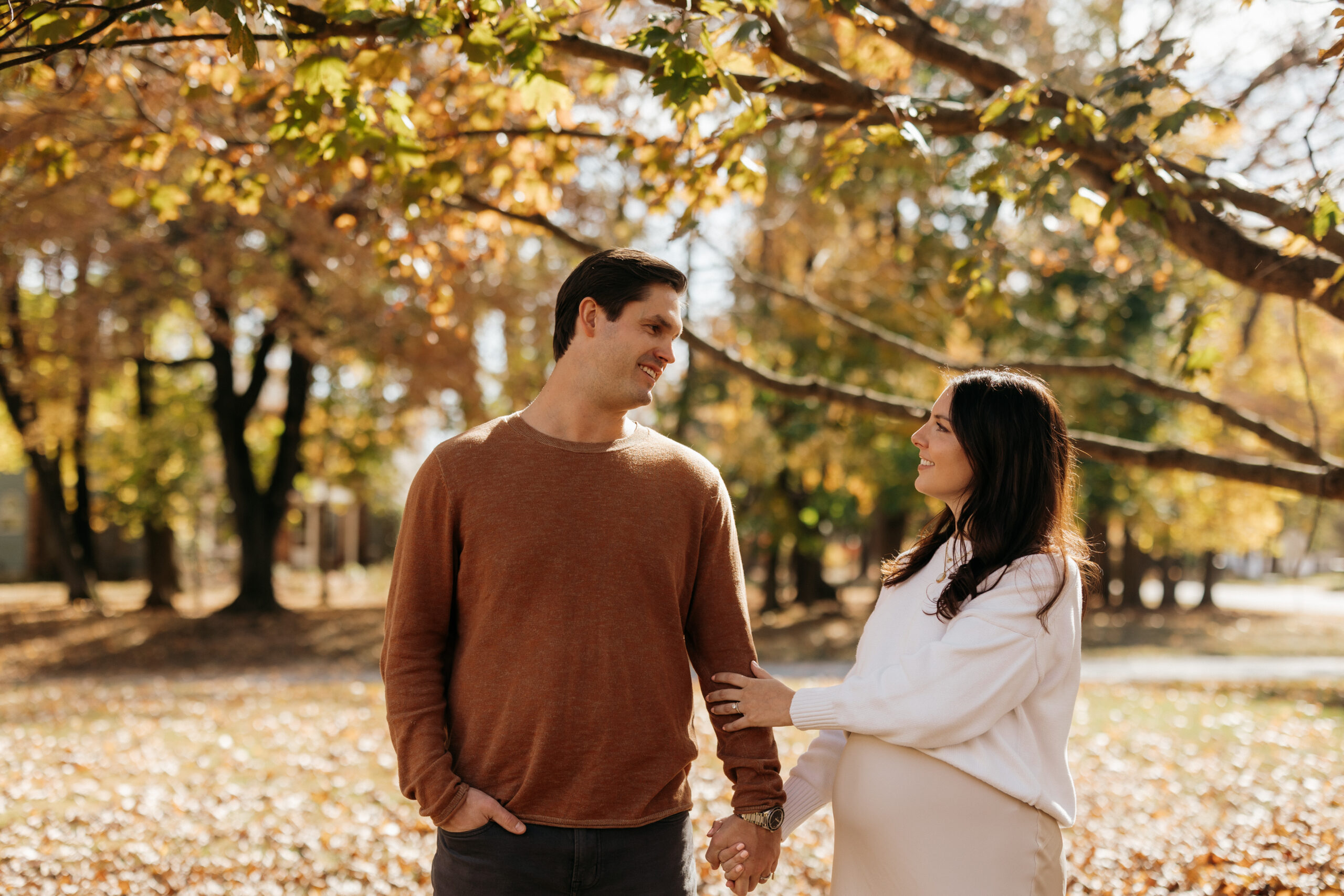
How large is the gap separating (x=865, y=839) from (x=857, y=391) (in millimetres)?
3825

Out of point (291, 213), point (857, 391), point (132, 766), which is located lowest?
point (132, 766)

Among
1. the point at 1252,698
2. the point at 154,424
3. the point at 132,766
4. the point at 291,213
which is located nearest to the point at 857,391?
the point at 132,766

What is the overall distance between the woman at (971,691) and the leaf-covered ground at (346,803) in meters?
2.92

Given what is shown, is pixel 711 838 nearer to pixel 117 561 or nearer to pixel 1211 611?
pixel 1211 611

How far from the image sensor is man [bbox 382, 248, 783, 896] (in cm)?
243

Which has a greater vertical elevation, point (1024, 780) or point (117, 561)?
point (1024, 780)

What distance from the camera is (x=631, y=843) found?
247cm

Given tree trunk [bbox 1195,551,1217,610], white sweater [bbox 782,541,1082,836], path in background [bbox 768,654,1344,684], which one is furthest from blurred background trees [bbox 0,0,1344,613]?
path in background [bbox 768,654,1344,684]

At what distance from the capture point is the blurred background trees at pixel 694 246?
411cm

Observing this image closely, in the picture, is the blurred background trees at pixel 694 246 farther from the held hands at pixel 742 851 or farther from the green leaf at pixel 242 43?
the held hands at pixel 742 851

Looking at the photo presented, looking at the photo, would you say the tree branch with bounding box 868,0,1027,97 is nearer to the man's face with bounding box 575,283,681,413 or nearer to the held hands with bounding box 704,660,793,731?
the man's face with bounding box 575,283,681,413

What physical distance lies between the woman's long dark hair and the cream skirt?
1.38 ft

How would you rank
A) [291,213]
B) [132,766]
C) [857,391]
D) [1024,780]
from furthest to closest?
[291,213] < [132,766] < [857,391] < [1024,780]

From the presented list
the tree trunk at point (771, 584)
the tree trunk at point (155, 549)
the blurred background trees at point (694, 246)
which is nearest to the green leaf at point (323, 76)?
the blurred background trees at point (694, 246)
